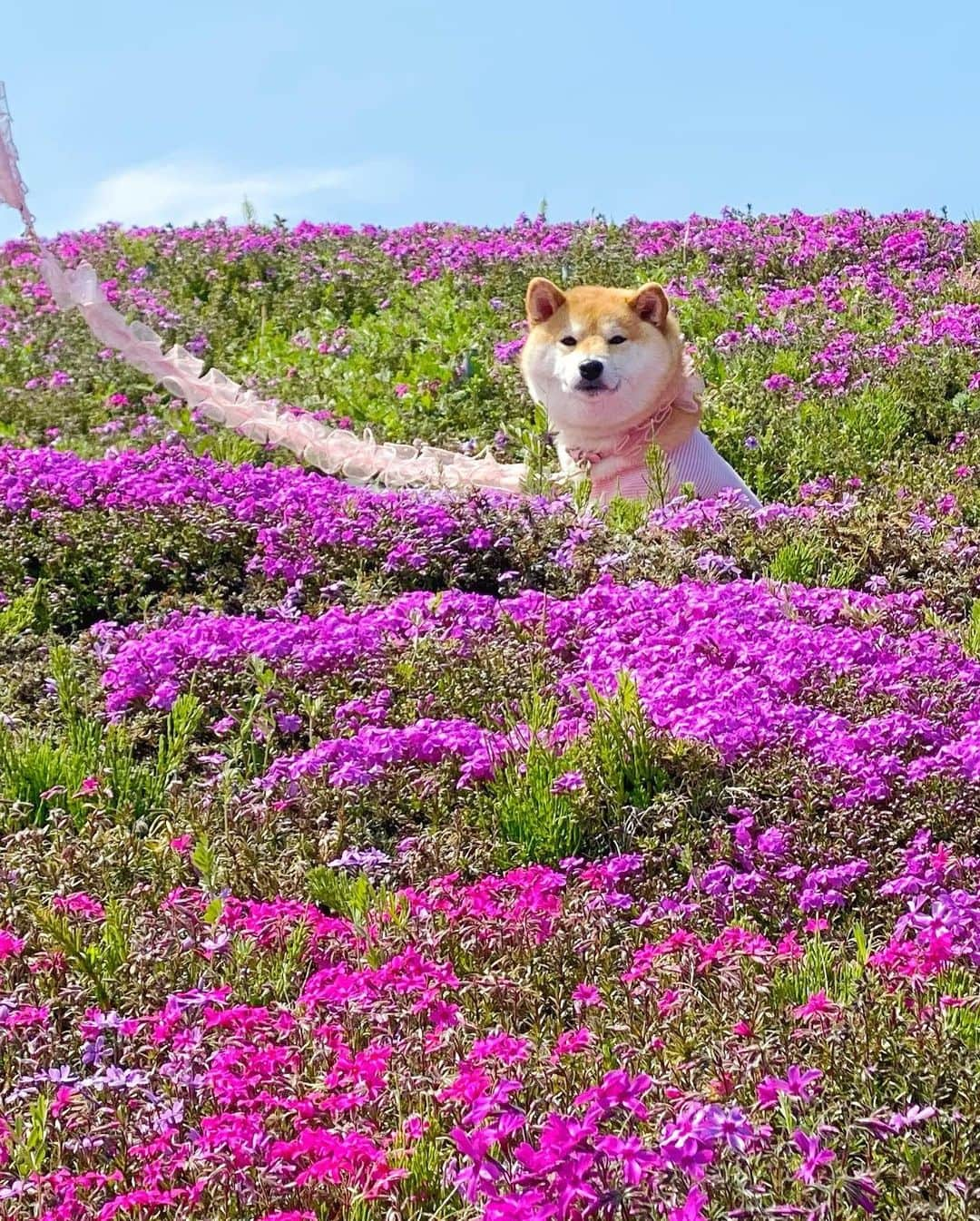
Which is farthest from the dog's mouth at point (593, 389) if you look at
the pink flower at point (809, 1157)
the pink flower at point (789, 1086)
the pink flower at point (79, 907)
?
the pink flower at point (809, 1157)

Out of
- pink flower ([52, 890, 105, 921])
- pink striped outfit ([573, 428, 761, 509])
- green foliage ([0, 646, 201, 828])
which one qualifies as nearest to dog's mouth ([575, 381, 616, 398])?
pink striped outfit ([573, 428, 761, 509])

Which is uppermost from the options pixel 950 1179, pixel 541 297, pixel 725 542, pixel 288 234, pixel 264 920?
pixel 288 234

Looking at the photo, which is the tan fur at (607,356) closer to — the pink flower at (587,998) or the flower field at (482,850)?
the flower field at (482,850)

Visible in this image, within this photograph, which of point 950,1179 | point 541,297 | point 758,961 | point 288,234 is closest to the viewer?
point 950,1179

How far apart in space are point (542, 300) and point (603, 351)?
51cm

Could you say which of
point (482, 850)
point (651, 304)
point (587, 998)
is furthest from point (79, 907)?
point (651, 304)

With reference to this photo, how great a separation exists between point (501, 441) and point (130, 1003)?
28.6 feet

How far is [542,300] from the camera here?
8.68 metres

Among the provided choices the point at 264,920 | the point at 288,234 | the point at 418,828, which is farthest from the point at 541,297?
the point at 288,234

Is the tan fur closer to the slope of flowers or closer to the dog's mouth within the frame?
the dog's mouth

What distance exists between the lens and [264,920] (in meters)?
3.97

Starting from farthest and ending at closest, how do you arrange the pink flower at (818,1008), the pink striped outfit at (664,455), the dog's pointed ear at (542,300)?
1. the pink striped outfit at (664,455)
2. the dog's pointed ear at (542,300)
3. the pink flower at (818,1008)

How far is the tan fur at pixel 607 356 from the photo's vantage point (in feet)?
27.8

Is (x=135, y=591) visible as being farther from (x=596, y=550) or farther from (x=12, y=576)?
(x=596, y=550)
